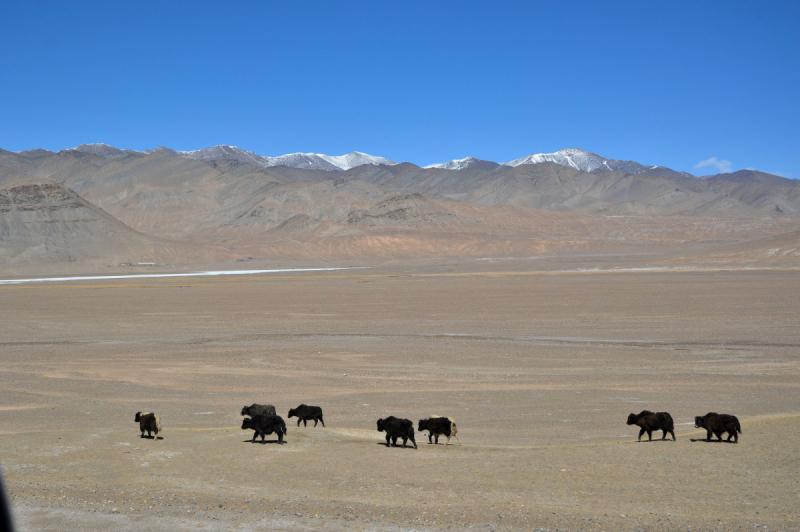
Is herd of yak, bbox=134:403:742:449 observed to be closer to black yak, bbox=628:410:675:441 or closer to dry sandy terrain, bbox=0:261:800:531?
black yak, bbox=628:410:675:441

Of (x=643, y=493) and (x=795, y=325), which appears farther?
(x=795, y=325)

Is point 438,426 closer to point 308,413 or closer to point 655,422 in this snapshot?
point 308,413

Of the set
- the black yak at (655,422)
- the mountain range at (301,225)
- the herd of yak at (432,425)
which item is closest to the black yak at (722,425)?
the herd of yak at (432,425)

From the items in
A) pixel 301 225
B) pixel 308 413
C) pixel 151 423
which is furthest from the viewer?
pixel 301 225

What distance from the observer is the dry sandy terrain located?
22.0 ft

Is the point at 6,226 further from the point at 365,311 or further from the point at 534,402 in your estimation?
the point at 534,402

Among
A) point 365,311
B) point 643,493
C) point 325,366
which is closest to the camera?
point 643,493

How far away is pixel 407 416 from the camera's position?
11.8 m

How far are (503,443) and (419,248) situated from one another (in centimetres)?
11752

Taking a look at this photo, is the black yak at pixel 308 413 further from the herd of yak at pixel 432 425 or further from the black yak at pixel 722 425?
the black yak at pixel 722 425

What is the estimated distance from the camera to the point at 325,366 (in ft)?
57.5

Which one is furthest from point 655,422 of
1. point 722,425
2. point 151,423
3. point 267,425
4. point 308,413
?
point 151,423

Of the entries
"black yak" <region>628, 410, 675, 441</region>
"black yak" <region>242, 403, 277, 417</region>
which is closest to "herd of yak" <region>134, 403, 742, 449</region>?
"black yak" <region>628, 410, 675, 441</region>

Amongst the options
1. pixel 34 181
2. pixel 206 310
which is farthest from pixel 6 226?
pixel 206 310
